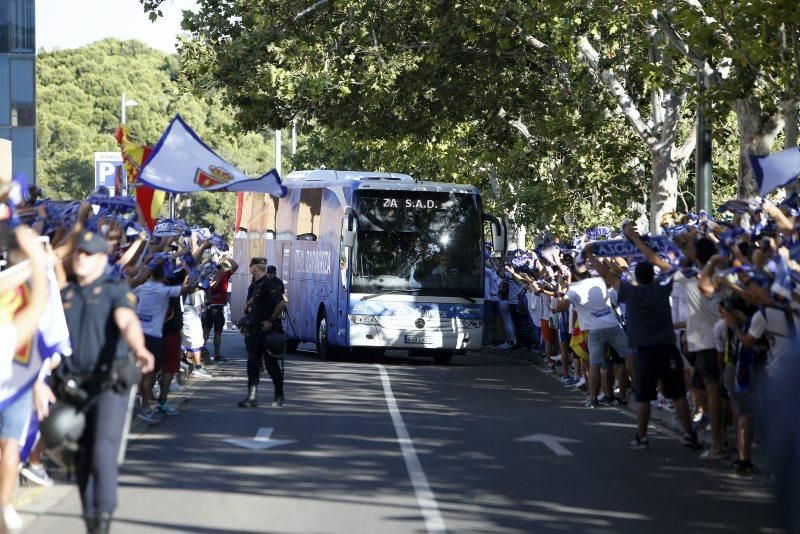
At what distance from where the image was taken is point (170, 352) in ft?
57.1

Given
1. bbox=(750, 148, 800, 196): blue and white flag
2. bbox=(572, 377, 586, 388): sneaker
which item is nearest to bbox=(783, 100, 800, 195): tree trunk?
bbox=(572, 377, 586, 388): sneaker

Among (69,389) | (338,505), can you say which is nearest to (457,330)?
(338,505)

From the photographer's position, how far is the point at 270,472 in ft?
40.4

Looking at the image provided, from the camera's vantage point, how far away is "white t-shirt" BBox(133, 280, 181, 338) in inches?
620

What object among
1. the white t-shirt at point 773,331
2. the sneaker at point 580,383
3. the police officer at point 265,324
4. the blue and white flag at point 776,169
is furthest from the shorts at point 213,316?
the white t-shirt at point 773,331

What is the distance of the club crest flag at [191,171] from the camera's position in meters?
17.2

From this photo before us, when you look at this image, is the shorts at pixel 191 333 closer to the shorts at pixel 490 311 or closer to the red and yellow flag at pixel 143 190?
the red and yellow flag at pixel 143 190

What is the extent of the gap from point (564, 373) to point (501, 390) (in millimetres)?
1718

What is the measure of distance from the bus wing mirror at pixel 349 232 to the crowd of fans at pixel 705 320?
8276mm

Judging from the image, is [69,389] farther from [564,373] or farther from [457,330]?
[457,330]

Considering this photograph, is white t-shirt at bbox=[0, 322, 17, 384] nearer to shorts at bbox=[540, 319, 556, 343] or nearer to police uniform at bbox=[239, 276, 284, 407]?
police uniform at bbox=[239, 276, 284, 407]

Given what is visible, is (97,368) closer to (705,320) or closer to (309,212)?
(705,320)

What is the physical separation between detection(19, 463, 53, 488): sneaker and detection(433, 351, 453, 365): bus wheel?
17268 millimetres

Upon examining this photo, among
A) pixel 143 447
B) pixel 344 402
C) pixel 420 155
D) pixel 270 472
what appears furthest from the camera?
pixel 420 155
